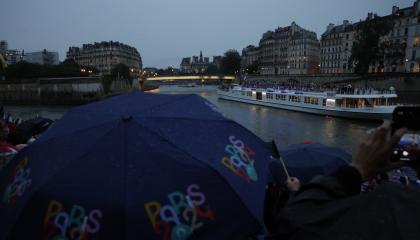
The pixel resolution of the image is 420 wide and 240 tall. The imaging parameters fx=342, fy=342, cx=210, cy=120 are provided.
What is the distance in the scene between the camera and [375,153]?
133cm

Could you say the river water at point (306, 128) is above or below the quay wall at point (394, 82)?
below

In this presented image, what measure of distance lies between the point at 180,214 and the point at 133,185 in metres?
0.33

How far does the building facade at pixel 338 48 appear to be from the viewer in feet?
245

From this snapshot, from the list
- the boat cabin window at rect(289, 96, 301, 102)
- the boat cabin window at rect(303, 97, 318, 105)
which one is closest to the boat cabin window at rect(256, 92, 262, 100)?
the boat cabin window at rect(289, 96, 301, 102)

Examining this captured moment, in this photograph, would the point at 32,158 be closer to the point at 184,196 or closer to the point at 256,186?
the point at 184,196

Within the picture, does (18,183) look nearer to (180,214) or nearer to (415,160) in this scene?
(180,214)

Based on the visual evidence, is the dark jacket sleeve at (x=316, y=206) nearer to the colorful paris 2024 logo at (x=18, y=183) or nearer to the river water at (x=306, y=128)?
the colorful paris 2024 logo at (x=18, y=183)

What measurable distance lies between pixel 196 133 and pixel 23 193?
1.19 meters

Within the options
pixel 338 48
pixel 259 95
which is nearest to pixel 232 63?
pixel 338 48

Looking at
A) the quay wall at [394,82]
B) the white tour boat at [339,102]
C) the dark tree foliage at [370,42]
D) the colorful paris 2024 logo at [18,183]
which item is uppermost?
the dark tree foliage at [370,42]

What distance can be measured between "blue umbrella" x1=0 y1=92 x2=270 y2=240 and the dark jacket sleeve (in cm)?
93

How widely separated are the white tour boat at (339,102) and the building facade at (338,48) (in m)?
37.6

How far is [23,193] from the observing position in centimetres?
215

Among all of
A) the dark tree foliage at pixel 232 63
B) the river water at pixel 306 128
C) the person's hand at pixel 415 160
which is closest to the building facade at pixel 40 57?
the dark tree foliage at pixel 232 63
